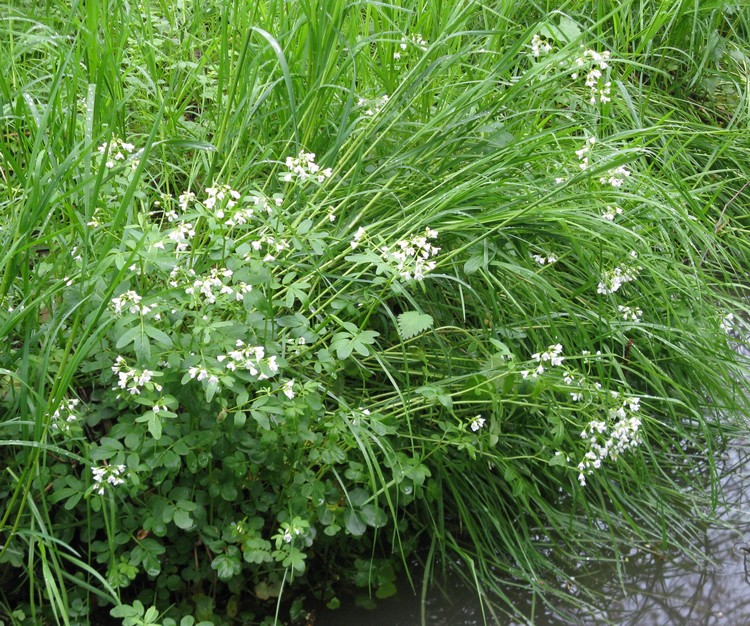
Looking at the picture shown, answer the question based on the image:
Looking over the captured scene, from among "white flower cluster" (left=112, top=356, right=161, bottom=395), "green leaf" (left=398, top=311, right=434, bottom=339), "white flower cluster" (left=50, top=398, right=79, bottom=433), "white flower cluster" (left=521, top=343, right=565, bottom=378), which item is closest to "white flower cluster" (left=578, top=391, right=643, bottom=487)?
"white flower cluster" (left=521, top=343, right=565, bottom=378)

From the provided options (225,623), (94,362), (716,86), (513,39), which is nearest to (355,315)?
(94,362)

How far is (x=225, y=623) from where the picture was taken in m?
2.31

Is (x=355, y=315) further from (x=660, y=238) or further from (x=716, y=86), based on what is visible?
(x=716, y=86)

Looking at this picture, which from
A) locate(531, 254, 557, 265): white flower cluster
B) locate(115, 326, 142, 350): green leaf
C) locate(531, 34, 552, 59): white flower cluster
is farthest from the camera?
locate(531, 34, 552, 59): white flower cluster

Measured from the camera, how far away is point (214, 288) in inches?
84.0

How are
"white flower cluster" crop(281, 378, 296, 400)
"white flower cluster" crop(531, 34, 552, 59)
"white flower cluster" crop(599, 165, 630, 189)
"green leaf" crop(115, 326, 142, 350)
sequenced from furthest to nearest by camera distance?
1. "white flower cluster" crop(531, 34, 552, 59)
2. "white flower cluster" crop(599, 165, 630, 189)
3. "white flower cluster" crop(281, 378, 296, 400)
4. "green leaf" crop(115, 326, 142, 350)

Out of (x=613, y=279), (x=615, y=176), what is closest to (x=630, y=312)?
(x=613, y=279)

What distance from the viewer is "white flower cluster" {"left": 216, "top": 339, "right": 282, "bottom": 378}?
201cm

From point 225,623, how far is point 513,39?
219 centimetres

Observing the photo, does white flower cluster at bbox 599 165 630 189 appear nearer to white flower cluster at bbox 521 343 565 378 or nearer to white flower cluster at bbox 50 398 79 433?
white flower cluster at bbox 521 343 565 378

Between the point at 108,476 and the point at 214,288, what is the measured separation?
1.51ft

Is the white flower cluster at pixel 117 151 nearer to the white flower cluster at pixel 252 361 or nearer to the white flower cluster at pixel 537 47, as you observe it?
the white flower cluster at pixel 252 361

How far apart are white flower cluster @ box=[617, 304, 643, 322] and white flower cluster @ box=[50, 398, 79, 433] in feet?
4.98

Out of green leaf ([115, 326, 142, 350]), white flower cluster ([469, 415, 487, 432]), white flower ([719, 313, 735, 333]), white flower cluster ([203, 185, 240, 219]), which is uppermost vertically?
white flower cluster ([203, 185, 240, 219])
